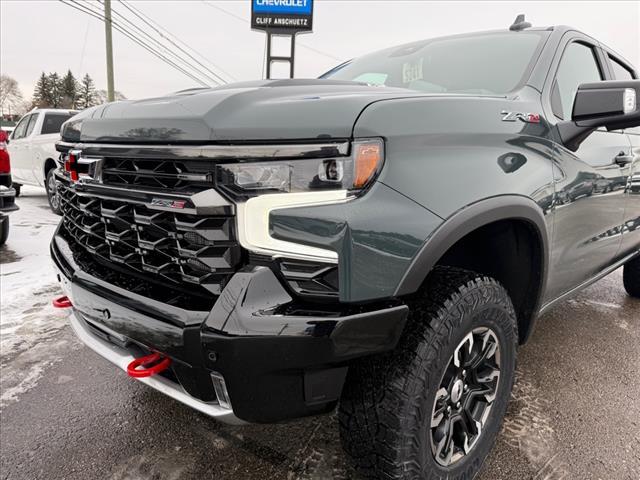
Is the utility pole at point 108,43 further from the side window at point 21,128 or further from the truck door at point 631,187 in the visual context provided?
the truck door at point 631,187

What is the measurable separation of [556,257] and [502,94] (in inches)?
30.5

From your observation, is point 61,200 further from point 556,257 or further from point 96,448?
point 556,257

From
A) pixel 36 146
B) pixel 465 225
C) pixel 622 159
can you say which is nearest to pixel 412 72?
pixel 622 159

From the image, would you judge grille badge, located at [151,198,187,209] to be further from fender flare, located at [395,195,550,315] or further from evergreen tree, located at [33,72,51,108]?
evergreen tree, located at [33,72,51,108]

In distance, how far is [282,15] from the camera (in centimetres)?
1334

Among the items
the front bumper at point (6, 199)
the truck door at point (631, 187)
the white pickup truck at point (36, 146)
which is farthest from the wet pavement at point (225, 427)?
the white pickup truck at point (36, 146)

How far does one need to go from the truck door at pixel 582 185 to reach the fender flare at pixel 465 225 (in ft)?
0.83

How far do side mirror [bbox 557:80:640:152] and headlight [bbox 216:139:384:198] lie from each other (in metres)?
1.18

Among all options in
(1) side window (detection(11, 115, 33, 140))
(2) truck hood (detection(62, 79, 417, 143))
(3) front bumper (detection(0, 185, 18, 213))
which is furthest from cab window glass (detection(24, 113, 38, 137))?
(2) truck hood (detection(62, 79, 417, 143))

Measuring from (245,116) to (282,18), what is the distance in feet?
43.9

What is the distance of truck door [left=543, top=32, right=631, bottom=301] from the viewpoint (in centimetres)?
211

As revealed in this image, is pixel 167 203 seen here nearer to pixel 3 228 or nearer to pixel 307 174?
pixel 307 174

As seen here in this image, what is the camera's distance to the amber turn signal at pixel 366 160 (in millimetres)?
1338

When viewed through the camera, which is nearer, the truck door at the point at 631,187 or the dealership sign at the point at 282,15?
the truck door at the point at 631,187
